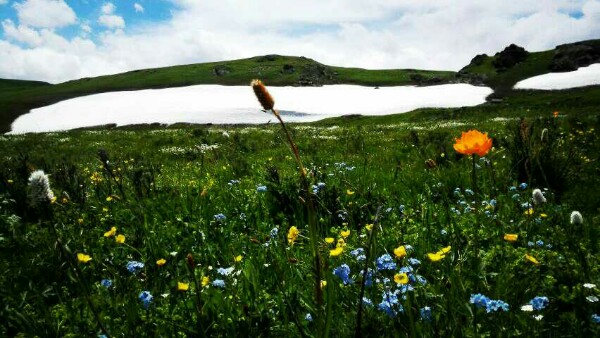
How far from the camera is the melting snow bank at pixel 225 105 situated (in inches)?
2544

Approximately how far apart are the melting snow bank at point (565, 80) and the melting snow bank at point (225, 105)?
7244 millimetres

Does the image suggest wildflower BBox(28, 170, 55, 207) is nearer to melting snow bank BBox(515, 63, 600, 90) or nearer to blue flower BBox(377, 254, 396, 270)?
blue flower BBox(377, 254, 396, 270)

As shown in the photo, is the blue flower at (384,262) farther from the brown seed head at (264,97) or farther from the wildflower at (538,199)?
the brown seed head at (264,97)

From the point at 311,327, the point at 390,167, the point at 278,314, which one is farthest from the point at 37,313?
the point at 390,167

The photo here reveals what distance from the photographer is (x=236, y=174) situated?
7988 millimetres

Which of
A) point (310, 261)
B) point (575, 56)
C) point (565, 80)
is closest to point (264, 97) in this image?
point (310, 261)

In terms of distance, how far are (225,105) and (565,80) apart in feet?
193

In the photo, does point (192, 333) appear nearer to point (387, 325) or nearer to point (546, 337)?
point (387, 325)

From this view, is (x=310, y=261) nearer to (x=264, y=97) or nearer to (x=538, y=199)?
(x=538, y=199)

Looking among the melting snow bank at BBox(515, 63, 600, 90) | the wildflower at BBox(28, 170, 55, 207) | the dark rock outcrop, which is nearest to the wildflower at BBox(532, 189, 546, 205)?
the wildflower at BBox(28, 170, 55, 207)

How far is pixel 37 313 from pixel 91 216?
8.42 feet

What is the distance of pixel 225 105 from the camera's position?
7462 centimetres

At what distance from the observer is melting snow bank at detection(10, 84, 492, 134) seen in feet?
212

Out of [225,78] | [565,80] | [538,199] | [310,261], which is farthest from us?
[225,78]
